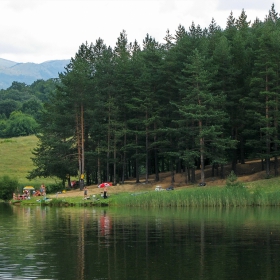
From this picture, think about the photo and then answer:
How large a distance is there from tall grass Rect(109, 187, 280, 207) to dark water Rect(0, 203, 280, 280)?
5488mm

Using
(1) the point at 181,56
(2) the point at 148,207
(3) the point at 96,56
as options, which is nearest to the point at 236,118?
(1) the point at 181,56

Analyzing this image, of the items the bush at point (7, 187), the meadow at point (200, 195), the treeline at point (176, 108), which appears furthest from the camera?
the bush at point (7, 187)

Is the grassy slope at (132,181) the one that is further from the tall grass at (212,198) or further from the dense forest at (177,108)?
the tall grass at (212,198)

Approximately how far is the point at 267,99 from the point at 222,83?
6.02m

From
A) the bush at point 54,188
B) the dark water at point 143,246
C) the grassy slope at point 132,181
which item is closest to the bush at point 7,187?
the bush at point 54,188

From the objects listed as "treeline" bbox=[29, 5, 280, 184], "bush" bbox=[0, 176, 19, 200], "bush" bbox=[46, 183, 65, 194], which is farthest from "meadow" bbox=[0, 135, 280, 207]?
"bush" bbox=[46, 183, 65, 194]

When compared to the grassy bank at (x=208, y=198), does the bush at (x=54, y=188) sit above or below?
above

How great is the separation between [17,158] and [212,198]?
244 feet

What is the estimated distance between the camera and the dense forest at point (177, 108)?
235 ft

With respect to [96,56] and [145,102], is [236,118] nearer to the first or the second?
[145,102]

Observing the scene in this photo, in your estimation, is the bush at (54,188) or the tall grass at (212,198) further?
the bush at (54,188)

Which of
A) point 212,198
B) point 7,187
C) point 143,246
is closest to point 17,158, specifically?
point 7,187

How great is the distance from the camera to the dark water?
25.5 m

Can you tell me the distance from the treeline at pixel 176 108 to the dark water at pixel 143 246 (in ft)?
69.7
